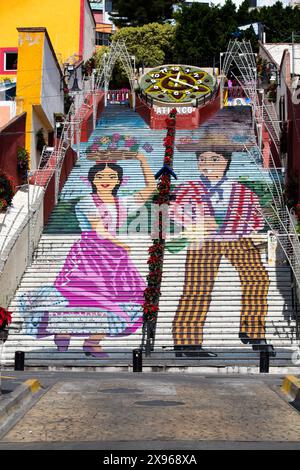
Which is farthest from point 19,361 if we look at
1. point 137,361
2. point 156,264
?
point 156,264

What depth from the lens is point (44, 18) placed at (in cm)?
6059

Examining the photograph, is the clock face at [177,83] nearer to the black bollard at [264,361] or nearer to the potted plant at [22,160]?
the potted plant at [22,160]

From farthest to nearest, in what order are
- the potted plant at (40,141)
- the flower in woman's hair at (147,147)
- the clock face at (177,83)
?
1. the clock face at (177,83)
2. the flower in woman's hair at (147,147)
3. the potted plant at (40,141)

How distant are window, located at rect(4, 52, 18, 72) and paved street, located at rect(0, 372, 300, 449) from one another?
4235cm

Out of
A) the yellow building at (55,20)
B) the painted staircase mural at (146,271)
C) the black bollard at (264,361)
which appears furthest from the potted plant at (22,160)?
the yellow building at (55,20)

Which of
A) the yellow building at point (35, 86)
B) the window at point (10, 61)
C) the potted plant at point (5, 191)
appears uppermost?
the window at point (10, 61)

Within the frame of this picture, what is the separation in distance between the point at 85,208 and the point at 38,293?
6398 mm

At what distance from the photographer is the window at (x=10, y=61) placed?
57.1 meters

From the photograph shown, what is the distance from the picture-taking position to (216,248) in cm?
3119

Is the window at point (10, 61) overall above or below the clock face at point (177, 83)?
above

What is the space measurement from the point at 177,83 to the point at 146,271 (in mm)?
24015

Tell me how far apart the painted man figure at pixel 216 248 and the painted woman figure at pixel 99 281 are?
5.46 ft

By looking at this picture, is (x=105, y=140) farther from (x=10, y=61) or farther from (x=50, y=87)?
(x=10, y=61)

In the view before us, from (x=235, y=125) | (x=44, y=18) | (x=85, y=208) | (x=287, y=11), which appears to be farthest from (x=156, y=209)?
(x=287, y=11)
